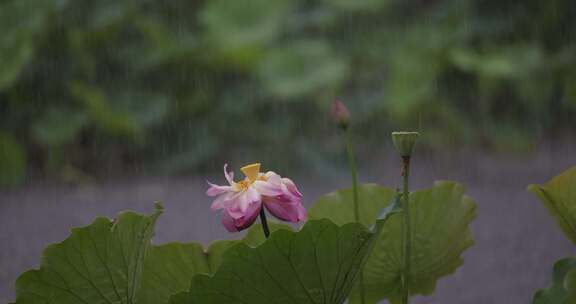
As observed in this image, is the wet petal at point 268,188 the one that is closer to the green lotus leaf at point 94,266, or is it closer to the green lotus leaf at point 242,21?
the green lotus leaf at point 94,266

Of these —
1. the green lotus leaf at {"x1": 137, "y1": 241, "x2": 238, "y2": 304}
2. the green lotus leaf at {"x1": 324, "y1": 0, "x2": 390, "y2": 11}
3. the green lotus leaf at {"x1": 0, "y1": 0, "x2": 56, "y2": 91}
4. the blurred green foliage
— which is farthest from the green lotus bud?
the green lotus leaf at {"x1": 324, "y1": 0, "x2": 390, "y2": 11}

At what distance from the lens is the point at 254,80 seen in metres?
3.28

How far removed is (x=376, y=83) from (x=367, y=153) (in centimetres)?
36

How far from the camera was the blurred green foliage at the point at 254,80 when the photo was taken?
3129 mm

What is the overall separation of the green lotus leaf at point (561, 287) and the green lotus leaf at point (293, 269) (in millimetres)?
194

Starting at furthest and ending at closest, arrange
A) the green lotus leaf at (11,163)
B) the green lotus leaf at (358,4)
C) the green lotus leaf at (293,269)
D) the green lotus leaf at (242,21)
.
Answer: the green lotus leaf at (358,4), the green lotus leaf at (242,21), the green lotus leaf at (11,163), the green lotus leaf at (293,269)

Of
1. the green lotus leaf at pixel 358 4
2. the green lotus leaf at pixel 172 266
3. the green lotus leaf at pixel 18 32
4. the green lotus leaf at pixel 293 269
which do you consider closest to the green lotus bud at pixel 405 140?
the green lotus leaf at pixel 293 269

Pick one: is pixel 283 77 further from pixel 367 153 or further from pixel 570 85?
pixel 570 85

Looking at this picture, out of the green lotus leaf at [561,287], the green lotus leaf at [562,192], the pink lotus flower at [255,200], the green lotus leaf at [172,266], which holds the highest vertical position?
the pink lotus flower at [255,200]

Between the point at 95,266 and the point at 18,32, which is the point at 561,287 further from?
the point at 18,32

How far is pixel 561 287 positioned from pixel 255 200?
0.30 meters

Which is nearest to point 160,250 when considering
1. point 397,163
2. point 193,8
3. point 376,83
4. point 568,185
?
point 568,185

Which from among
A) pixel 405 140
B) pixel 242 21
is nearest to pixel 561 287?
pixel 405 140

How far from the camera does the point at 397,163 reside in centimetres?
311
